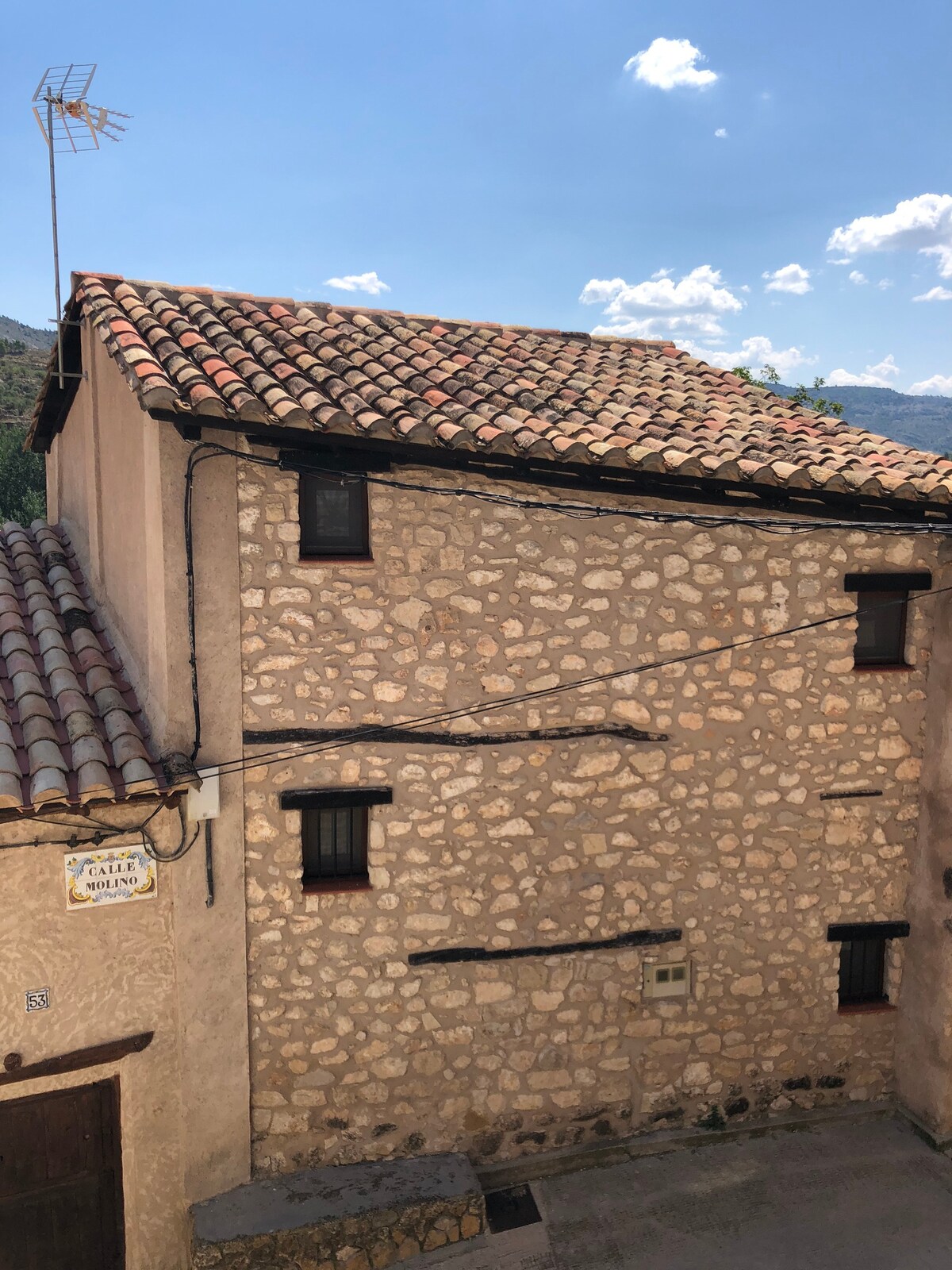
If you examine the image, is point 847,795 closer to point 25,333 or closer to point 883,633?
point 883,633

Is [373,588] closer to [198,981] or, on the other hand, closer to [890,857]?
[198,981]

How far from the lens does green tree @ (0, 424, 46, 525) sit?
86.3 ft

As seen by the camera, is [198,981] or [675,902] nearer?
[198,981]

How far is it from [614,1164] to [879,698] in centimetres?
397

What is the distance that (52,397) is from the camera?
9.45m

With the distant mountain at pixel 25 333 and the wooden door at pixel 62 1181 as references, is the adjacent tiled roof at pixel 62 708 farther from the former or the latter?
the distant mountain at pixel 25 333

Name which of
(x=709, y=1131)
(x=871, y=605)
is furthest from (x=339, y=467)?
(x=709, y=1131)

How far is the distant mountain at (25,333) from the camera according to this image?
4922cm

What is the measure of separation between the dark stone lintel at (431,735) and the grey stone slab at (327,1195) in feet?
9.49

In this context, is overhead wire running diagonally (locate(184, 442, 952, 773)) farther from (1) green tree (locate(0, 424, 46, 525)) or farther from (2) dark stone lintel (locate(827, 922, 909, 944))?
(1) green tree (locate(0, 424, 46, 525))

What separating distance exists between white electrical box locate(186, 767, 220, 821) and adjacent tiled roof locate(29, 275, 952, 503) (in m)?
2.11

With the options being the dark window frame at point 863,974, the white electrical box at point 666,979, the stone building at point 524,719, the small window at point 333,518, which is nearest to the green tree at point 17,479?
the stone building at point 524,719

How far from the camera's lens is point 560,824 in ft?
21.2

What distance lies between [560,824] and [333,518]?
2591 millimetres
